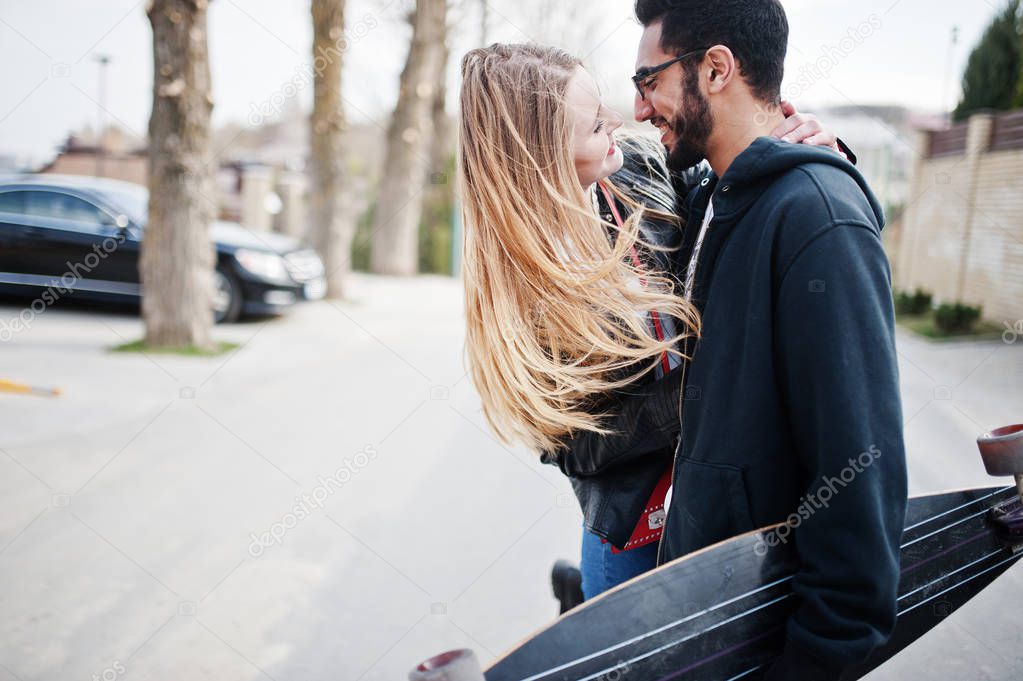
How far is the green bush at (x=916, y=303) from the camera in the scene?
12336mm

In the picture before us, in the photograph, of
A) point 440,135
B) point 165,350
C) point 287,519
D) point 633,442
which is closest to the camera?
point 633,442

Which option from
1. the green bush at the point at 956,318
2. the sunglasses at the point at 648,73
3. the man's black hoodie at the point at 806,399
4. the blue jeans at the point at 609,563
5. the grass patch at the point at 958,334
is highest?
the sunglasses at the point at 648,73

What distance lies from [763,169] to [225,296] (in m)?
10.0

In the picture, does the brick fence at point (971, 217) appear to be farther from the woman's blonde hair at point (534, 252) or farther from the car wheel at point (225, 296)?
the woman's blonde hair at point (534, 252)

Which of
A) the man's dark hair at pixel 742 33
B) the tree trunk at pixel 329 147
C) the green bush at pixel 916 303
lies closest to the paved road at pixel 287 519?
the man's dark hair at pixel 742 33

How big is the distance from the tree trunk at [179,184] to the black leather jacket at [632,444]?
24.1 feet

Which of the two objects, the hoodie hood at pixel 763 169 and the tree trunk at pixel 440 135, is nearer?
the hoodie hood at pixel 763 169

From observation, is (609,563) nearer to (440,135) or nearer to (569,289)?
(569,289)

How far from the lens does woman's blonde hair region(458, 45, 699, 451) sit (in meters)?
1.77

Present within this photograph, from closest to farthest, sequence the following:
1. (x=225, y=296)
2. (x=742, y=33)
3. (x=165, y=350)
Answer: (x=742, y=33) < (x=165, y=350) < (x=225, y=296)

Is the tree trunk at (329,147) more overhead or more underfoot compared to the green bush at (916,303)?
more overhead

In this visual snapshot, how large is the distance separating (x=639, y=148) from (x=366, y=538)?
2.90m

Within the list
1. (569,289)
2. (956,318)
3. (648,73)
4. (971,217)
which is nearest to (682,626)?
(569,289)

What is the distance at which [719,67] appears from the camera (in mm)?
1625
